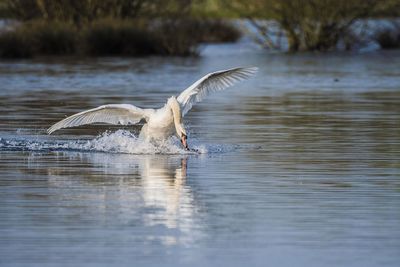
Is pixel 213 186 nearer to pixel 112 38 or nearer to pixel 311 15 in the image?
pixel 112 38

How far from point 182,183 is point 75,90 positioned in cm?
1725

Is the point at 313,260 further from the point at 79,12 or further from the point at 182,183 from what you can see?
the point at 79,12

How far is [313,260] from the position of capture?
8.92m

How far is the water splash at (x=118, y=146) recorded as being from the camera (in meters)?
16.5

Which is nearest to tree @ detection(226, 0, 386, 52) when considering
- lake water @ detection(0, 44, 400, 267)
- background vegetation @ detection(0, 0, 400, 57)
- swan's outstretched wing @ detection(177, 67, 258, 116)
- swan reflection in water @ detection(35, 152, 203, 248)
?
background vegetation @ detection(0, 0, 400, 57)

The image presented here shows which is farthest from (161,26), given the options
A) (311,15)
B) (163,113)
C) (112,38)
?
(163,113)

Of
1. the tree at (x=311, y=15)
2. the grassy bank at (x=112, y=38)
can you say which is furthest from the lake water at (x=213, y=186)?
the tree at (x=311, y=15)

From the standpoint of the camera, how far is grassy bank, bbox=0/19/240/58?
164 feet

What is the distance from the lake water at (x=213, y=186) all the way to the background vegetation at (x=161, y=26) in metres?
22.6

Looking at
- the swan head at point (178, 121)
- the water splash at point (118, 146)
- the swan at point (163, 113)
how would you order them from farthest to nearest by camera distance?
the water splash at point (118, 146) < the swan at point (163, 113) < the swan head at point (178, 121)

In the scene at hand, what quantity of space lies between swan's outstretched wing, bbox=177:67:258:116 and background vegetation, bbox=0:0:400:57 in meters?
30.4

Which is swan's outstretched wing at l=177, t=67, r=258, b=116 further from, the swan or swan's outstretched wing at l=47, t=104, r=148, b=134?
swan's outstretched wing at l=47, t=104, r=148, b=134

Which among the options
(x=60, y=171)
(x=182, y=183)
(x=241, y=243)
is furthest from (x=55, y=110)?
(x=241, y=243)

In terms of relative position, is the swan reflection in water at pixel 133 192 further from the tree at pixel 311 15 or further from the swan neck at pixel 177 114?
the tree at pixel 311 15
